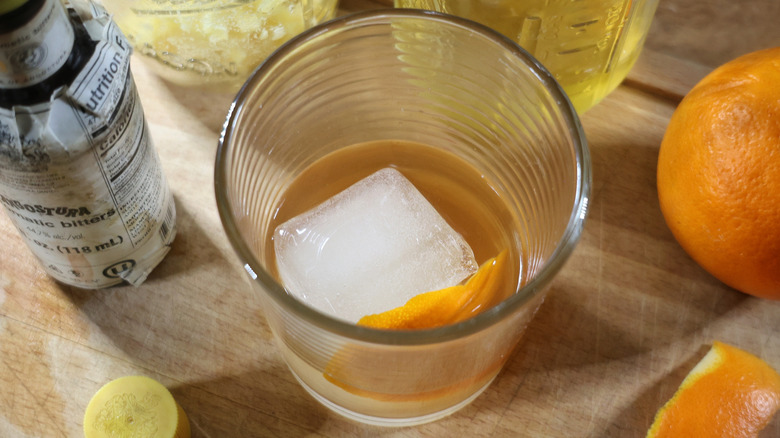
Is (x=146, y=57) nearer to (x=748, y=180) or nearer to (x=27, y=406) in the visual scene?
(x=27, y=406)

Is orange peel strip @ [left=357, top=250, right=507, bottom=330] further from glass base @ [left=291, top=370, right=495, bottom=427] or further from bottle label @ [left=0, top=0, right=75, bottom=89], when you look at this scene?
bottle label @ [left=0, top=0, right=75, bottom=89]

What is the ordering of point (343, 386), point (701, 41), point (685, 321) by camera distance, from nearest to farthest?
point (343, 386) → point (685, 321) → point (701, 41)

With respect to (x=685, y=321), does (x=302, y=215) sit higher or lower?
higher

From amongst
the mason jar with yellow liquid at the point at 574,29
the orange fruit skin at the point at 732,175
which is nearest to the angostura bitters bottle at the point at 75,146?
the mason jar with yellow liquid at the point at 574,29

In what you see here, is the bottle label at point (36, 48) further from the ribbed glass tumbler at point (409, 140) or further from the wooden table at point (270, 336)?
the wooden table at point (270, 336)

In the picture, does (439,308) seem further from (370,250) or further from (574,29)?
(574,29)

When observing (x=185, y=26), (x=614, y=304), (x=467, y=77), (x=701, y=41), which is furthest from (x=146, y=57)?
(x=701, y=41)

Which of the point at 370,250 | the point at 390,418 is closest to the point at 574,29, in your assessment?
the point at 370,250
